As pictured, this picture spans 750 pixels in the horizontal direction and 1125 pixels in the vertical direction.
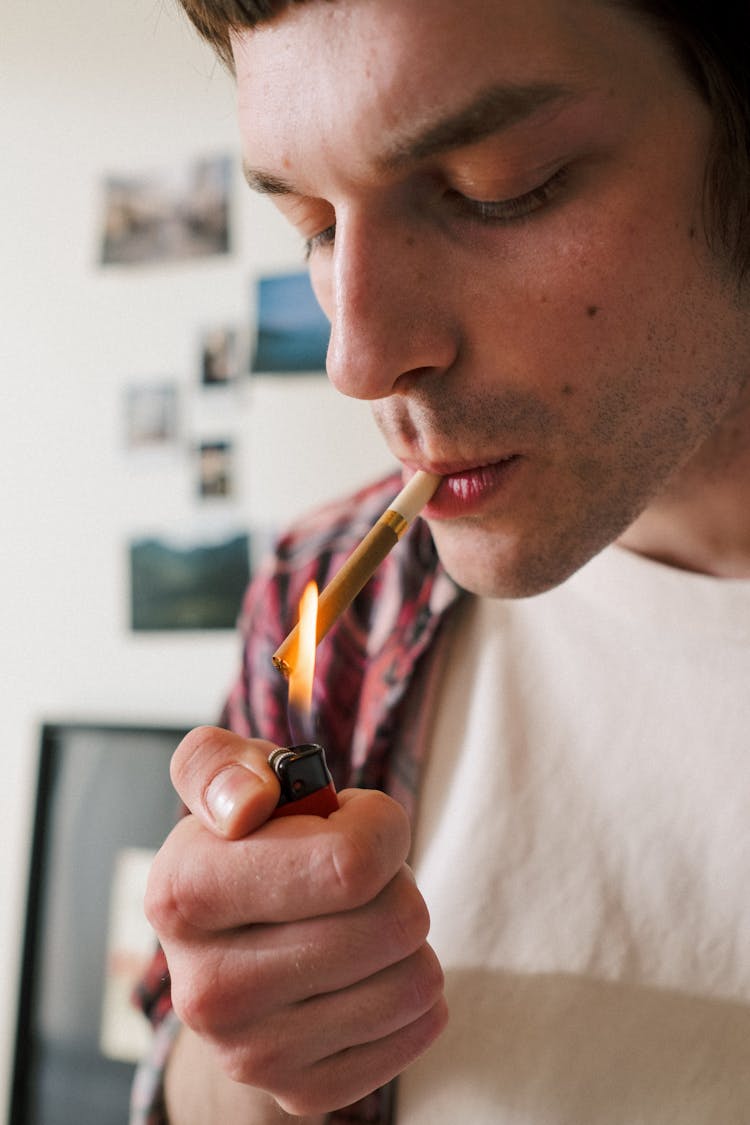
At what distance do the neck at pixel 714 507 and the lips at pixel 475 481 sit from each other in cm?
17

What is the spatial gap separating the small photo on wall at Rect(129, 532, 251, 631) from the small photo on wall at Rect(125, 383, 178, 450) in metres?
0.17

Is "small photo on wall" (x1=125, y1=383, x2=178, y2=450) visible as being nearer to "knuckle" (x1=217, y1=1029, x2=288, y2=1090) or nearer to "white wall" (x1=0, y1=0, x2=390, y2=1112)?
"white wall" (x1=0, y1=0, x2=390, y2=1112)

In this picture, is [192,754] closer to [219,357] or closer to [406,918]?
[406,918]

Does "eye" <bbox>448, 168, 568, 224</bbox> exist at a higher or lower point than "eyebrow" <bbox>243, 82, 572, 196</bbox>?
lower

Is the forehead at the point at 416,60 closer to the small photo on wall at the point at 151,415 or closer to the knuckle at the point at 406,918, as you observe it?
the knuckle at the point at 406,918

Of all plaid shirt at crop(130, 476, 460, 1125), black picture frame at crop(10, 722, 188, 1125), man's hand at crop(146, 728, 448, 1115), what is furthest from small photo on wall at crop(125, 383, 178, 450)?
man's hand at crop(146, 728, 448, 1115)

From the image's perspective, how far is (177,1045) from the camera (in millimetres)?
863

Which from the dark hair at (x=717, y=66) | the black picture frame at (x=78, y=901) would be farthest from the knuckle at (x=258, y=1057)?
the black picture frame at (x=78, y=901)

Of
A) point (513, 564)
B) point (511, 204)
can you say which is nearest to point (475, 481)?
point (513, 564)

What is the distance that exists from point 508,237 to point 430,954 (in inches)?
17.3

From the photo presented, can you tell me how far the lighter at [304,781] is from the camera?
521 millimetres

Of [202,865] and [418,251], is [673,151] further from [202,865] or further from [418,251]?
[202,865]

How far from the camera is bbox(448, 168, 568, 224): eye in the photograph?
0.63 meters

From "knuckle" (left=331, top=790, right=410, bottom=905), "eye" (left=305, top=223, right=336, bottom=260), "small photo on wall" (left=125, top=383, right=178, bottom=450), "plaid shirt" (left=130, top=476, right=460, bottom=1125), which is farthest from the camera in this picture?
"small photo on wall" (left=125, top=383, right=178, bottom=450)
